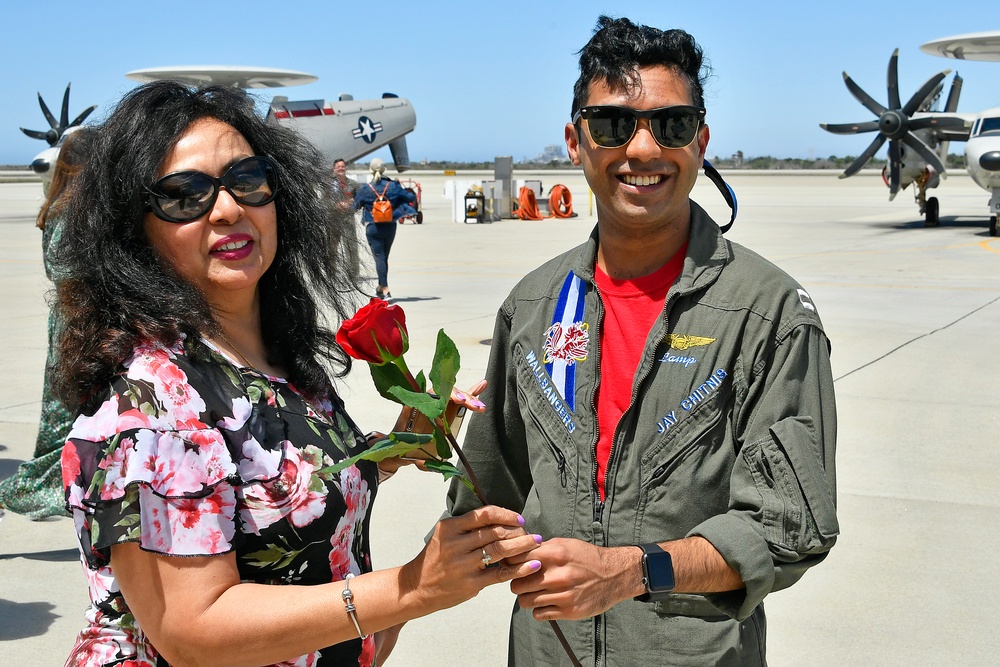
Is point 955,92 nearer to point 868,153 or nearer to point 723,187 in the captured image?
point 868,153

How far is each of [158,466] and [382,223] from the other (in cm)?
1237

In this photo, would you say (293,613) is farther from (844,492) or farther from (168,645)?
(844,492)

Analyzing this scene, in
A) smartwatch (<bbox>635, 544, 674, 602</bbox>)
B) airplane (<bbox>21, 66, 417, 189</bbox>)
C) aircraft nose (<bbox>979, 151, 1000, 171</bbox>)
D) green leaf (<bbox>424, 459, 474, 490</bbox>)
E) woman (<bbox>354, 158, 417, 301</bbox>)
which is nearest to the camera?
green leaf (<bbox>424, 459, 474, 490</bbox>)

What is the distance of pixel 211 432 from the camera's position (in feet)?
5.79

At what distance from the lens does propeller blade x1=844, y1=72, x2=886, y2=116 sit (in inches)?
1241

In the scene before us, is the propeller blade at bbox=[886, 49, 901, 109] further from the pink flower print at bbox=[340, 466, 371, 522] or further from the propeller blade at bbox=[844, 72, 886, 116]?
the pink flower print at bbox=[340, 466, 371, 522]

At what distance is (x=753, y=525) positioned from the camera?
1.83 metres

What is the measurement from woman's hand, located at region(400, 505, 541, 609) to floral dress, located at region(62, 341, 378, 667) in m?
0.33

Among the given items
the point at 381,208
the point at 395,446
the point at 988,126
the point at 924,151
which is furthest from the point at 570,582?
the point at 924,151

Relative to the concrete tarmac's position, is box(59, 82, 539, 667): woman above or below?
above

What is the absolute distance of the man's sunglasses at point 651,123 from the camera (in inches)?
86.5

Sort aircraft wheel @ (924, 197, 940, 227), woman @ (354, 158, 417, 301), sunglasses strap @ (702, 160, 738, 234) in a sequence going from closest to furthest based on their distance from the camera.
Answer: sunglasses strap @ (702, 160, 738, 234), woman @ (354, 158, 417, 301), aircraft wheel @ (924, 197, 940, 227)

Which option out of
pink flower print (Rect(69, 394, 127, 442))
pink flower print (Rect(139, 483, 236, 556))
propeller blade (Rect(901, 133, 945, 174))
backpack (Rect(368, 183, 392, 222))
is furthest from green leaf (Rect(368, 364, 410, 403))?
propeller blade (Rect(901, 133, 945, 174))

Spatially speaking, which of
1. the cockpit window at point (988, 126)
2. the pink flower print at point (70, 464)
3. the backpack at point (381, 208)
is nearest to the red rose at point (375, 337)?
the pink flower print at point (70, 464)
